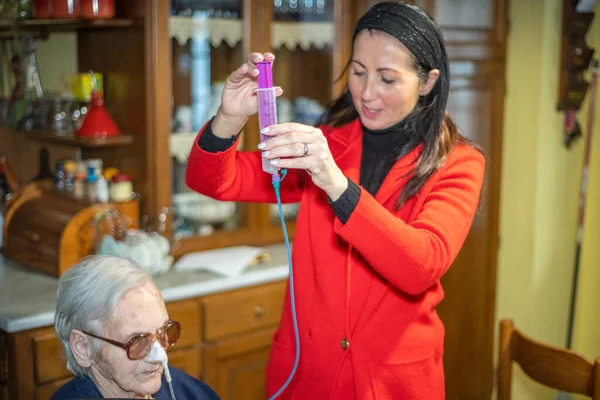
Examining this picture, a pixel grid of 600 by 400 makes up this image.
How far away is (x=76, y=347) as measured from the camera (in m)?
1.43

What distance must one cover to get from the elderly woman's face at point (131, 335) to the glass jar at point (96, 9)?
4.27 ft

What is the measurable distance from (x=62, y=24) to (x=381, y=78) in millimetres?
1488

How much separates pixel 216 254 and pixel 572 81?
156cm

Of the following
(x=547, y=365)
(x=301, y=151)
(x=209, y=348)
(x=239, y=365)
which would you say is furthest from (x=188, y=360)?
(x=301, y=151)

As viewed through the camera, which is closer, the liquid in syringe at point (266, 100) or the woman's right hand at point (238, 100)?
the liquid in syringe at point (266, 100)

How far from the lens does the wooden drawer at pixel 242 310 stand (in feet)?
7.92

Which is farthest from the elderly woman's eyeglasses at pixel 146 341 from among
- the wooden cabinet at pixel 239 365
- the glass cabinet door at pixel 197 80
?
the glass cabinet door at pixel 197 80

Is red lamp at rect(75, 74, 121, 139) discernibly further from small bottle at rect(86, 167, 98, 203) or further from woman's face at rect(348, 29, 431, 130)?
woman's face at rect(348, 29, 431, 130)

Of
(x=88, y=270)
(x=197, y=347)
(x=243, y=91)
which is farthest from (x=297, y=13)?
(x=88, y=270)

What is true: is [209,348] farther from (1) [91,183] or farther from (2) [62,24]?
(2) [62,24]

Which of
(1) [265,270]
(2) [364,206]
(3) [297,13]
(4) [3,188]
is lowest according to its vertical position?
(1) [265,270]

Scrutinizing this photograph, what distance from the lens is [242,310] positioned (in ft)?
8.17

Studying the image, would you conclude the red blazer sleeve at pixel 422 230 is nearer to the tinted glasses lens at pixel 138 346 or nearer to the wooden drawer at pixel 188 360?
the tinted glasses lens at pixel 138 346

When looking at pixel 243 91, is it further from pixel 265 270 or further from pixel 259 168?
pixel 265 270
